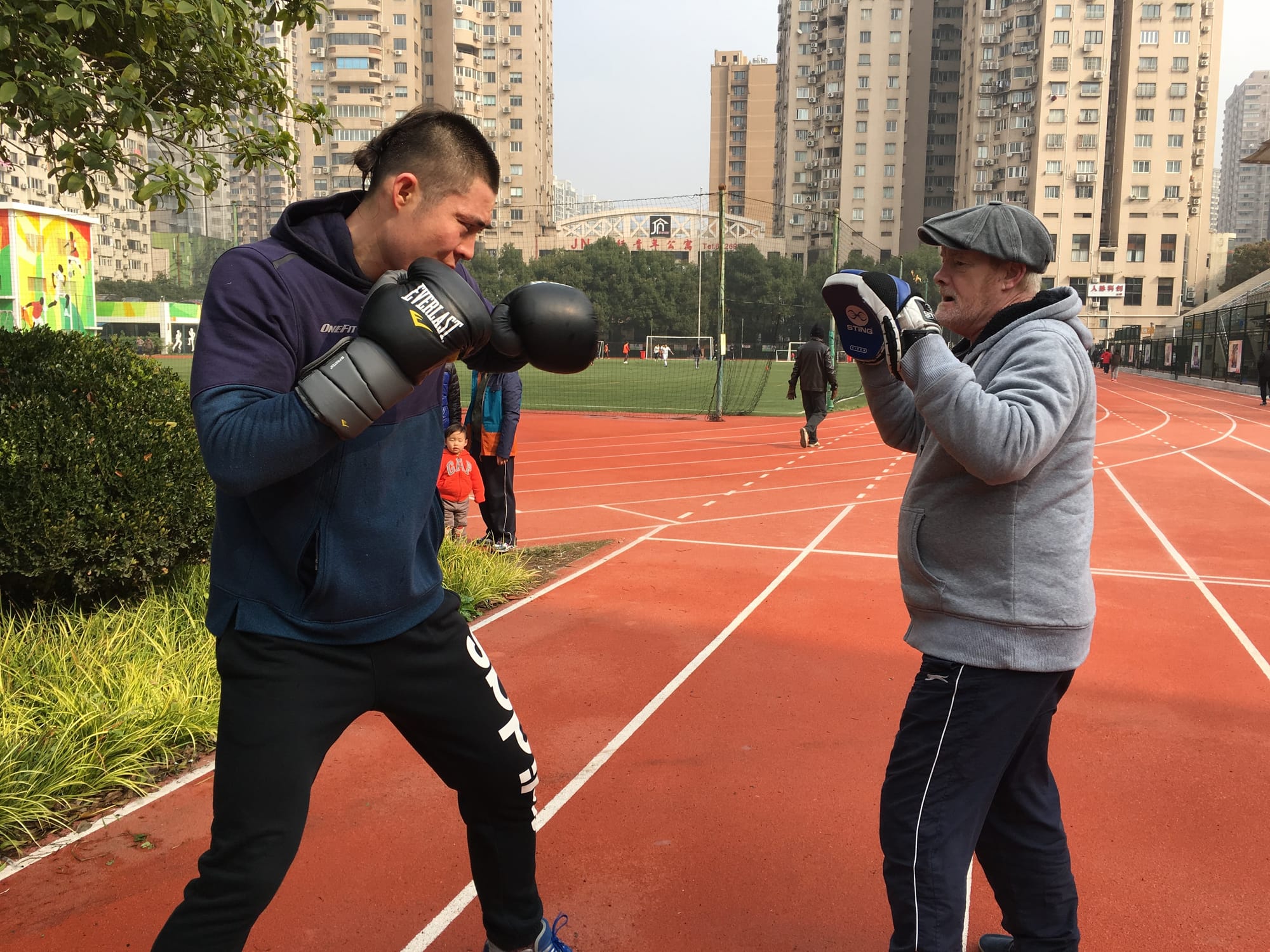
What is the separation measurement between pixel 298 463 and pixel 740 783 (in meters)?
2.45

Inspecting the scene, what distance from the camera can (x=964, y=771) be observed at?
2.10m

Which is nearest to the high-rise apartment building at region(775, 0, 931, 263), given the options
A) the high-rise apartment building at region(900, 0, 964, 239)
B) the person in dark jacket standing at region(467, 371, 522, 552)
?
the high-rise apartment building at region(900, 0, 964, 239)

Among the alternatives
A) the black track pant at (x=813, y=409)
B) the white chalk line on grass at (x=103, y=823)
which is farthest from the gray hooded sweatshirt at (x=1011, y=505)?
the black track pant at (x=813, y=409)

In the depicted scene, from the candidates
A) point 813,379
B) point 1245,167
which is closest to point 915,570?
point 813,379

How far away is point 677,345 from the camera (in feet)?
209

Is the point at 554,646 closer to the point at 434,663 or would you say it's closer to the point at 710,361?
the point at 434,663

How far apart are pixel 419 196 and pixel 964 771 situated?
66.0 inches

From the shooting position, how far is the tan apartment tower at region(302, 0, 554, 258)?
86.4 meters

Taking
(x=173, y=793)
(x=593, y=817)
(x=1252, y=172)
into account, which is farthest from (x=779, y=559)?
(x=1252, y=172)

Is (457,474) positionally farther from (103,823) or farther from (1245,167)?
(1245,167)

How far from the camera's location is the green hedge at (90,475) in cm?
434

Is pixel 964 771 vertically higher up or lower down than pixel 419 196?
lower down

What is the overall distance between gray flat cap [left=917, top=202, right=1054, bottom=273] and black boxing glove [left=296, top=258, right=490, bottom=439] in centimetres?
107

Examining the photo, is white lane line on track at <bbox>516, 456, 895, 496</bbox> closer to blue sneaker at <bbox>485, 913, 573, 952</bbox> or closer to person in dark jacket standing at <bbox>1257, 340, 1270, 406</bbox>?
blue sneaker at <bbox>485, 913, 573, 952</bbox>
